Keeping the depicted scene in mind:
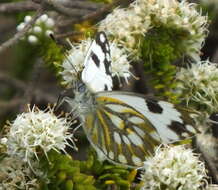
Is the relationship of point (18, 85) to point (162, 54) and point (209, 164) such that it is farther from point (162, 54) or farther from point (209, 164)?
point (209, 164)

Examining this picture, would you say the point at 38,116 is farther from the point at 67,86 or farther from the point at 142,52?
the point at 142,52

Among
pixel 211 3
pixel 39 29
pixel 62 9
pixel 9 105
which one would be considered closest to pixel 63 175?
pixel 39 29

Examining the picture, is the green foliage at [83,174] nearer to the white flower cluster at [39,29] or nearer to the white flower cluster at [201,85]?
the white flower cluster at [201,85]

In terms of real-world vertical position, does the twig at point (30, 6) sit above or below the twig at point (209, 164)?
above

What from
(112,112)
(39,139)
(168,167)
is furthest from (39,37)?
(168,167)

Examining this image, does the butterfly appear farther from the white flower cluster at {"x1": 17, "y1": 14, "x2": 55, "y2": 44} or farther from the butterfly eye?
the white flower cluster at {"x1": 17, "y1": 14, "x2": 55, "y2": 44}

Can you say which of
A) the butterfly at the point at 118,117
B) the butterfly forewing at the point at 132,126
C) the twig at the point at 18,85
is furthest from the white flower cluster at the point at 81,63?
the twig at the point at 18,85
